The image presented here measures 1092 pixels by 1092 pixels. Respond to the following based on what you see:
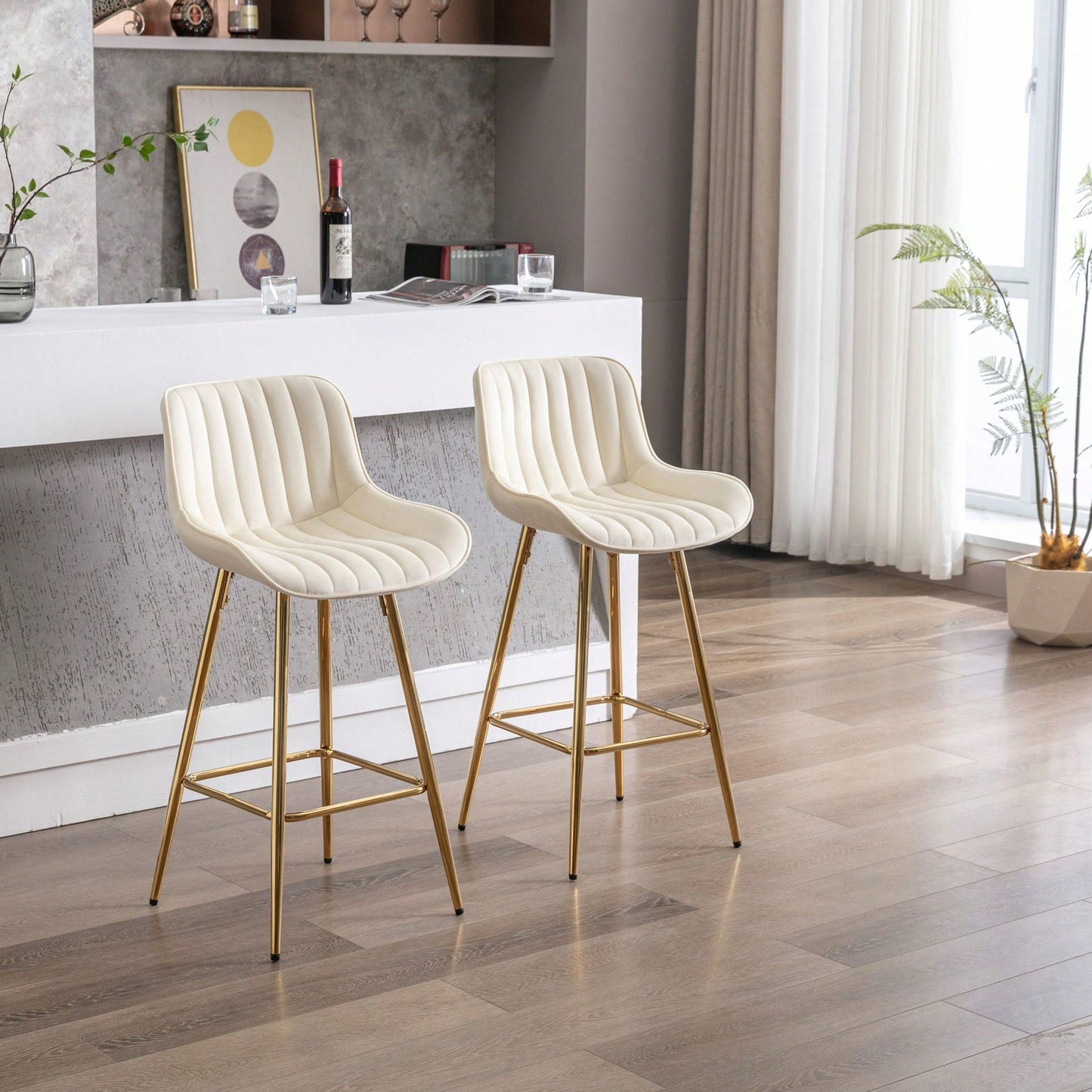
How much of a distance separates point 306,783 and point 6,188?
210cm

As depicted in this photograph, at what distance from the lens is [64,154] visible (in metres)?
4.80

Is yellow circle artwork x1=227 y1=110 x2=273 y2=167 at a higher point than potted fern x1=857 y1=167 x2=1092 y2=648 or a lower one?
higher

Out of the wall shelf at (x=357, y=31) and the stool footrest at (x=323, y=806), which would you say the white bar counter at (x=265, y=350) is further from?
the wall shelf at (x=357, y=31)

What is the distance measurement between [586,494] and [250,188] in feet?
8.97

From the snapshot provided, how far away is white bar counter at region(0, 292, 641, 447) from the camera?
320 cm

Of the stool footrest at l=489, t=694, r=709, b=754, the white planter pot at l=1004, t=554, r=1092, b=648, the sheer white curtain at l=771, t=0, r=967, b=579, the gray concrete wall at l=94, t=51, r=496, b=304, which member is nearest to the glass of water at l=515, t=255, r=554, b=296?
the stool footrest at l=489, t=694, r=709, b=754

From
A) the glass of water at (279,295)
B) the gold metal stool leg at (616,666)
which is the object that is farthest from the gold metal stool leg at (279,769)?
the glass of water at (279,295)

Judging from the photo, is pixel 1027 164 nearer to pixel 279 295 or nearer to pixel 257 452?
pixel 279 295

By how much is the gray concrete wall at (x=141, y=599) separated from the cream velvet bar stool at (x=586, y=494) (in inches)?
19.3

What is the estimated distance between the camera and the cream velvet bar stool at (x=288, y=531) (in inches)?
110

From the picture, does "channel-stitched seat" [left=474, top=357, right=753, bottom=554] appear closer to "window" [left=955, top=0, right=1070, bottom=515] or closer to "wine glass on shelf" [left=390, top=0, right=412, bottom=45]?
"window" [left=955, top=0, right=1070, bottom=515]

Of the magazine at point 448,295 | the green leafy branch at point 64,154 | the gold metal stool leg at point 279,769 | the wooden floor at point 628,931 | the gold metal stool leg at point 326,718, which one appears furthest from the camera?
the magazine at point 448,295

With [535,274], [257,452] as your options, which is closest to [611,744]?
[257,452]

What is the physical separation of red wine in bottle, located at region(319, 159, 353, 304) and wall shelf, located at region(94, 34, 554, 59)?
1817 mm
